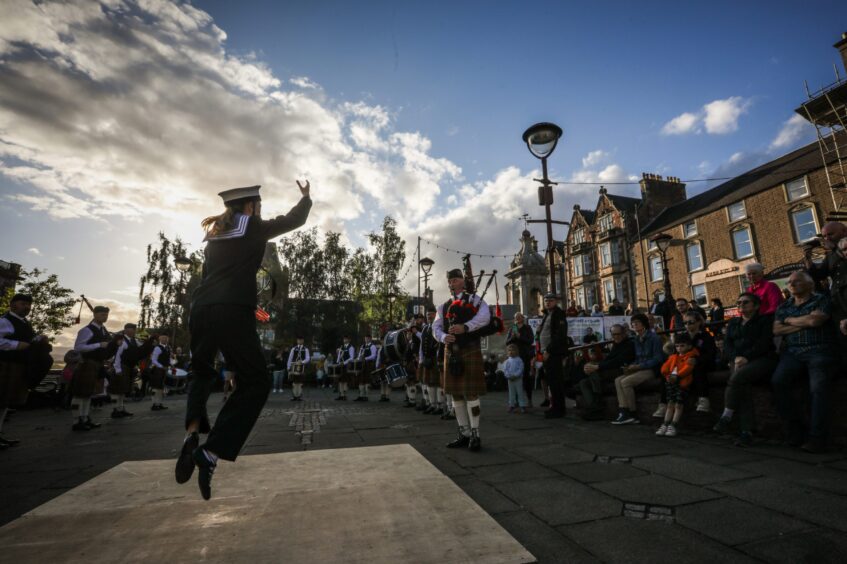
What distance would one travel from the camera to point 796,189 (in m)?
25.5

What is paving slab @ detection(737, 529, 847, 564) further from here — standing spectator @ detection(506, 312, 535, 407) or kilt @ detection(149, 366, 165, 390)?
kilt @ detection(149, 366, 165, 390)

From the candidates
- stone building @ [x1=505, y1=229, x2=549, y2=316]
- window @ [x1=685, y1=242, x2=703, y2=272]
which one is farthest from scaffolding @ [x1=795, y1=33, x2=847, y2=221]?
stone building @ [x1=505, y1=229, x2=549, y2=316]

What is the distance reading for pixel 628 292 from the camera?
38.3 metres

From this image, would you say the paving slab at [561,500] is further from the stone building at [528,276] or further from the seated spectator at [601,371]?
the stone building at [528,276]

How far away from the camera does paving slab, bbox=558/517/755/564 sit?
2074 millimetres

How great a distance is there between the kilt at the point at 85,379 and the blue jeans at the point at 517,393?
8834mm

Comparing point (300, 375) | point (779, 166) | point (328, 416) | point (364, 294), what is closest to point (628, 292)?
point (779, 166)

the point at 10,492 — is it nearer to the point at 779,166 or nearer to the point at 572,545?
the point at 572,545

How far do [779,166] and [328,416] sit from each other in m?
34.9

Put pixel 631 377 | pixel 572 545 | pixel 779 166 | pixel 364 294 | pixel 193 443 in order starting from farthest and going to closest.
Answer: pixel 364 294 → pixel 779 166 → pixel 631 377 → pixel 193 443 → pixel 572 545

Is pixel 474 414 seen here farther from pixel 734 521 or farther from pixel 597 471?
pixel 734 521

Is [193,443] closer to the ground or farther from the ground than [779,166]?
closer to the ground

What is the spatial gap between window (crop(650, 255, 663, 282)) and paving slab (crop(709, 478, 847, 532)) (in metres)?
35.4

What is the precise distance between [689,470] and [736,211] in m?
32.8
